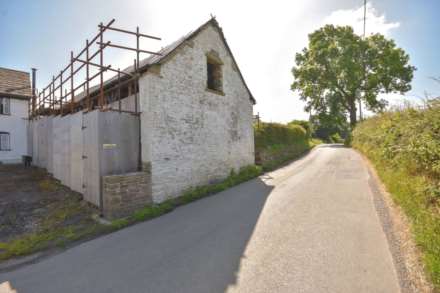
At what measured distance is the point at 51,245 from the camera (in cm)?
489

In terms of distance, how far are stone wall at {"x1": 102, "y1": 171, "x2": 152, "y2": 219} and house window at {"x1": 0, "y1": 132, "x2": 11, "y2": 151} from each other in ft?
54.0

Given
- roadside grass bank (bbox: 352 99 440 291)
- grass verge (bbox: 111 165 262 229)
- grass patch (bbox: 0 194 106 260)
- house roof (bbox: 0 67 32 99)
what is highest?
house roof (bbox: 0 67 32 99)

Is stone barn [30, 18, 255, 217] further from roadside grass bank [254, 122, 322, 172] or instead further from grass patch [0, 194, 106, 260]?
roadside grass bank [254, 122, 322, 172]

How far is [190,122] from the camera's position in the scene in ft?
29.5

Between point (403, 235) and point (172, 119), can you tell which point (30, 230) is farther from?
point (403, 235)

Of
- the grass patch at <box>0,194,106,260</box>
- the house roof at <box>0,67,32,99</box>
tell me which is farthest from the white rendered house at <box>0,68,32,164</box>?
the grass patch at <box>0,194,106,260</box>

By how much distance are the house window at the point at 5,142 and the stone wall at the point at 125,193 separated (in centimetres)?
1647

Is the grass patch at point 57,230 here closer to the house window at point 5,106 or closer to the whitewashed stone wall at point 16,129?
the whitewashed stone wall at point 16,129

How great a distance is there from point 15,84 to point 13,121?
388cm

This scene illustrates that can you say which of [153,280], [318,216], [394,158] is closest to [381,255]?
[318,216]

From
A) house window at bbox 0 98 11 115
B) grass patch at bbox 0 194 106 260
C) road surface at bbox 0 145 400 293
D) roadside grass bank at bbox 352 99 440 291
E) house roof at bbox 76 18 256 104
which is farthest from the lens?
house window at bbox 0 98 11 115

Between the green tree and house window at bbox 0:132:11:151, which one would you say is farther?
the green tree

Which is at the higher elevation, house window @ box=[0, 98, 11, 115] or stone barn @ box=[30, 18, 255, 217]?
house window @ box=[0, 98, 11, 115]

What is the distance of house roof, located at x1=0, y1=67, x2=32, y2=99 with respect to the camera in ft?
56.3
